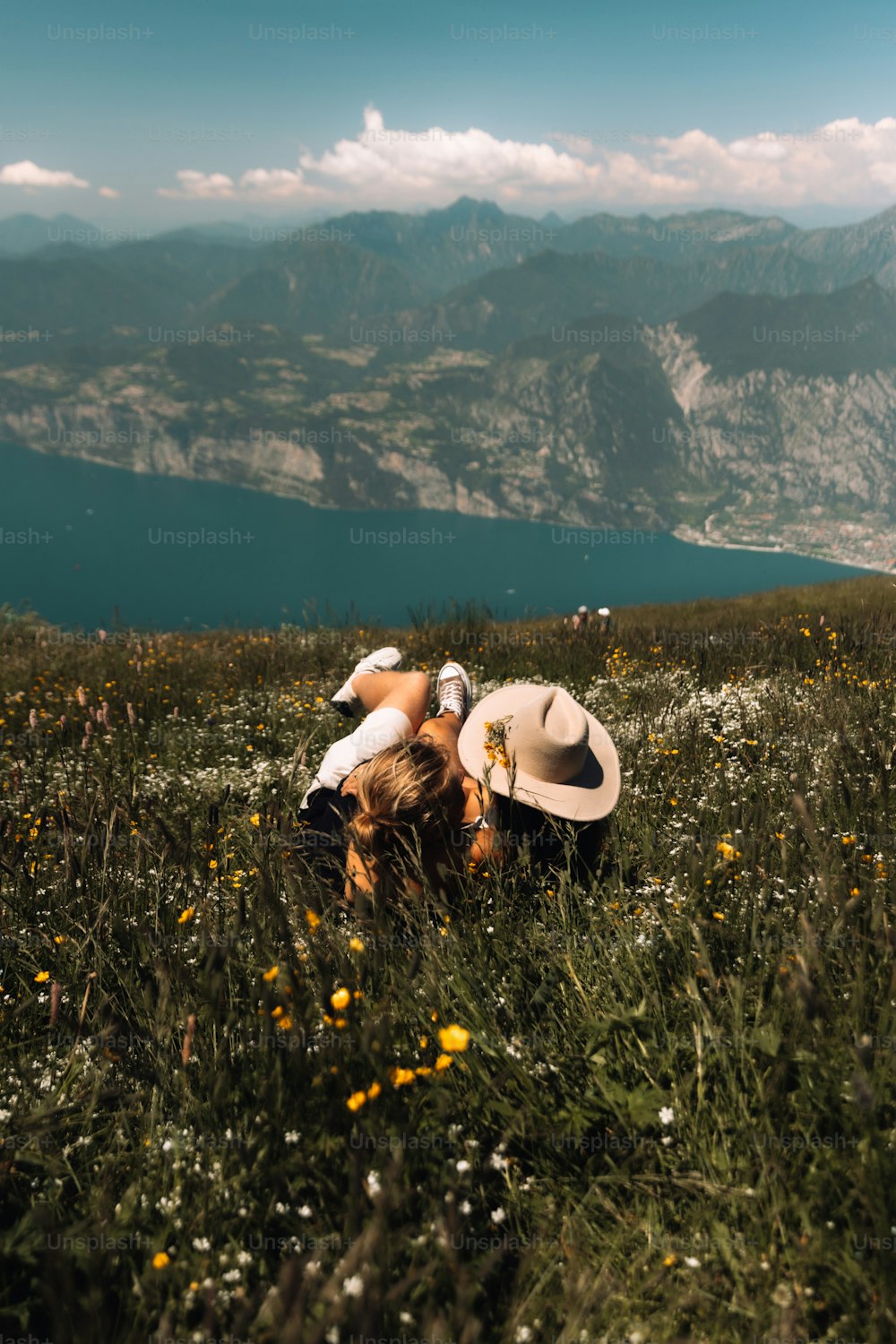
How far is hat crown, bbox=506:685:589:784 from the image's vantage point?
3475 millimetres

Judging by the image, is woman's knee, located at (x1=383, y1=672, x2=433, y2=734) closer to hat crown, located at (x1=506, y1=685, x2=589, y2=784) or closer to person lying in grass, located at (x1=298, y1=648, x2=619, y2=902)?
person lying in grass, located at (x1=298, y1=648, x2=619, y2=902)

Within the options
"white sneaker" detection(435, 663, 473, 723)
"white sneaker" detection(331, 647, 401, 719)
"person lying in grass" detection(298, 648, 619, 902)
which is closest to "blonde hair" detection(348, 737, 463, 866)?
"person lying in grass" detection(298, 648, 619, 902)

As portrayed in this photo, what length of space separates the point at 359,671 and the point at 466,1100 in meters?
4.05

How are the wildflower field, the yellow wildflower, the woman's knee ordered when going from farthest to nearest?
the woman's knee → the yellow wildflower → the wildflower field

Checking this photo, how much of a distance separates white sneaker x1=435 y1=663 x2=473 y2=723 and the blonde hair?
82.7 inches

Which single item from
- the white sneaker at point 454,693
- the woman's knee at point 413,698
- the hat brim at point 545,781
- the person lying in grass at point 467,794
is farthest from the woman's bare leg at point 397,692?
the hat brim at point 545,781

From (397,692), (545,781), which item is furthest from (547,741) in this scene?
(397,692)

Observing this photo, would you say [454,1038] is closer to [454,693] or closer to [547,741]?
[547,741]


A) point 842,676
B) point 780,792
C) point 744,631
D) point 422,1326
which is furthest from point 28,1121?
point 744,631

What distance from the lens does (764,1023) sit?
7.02 ft

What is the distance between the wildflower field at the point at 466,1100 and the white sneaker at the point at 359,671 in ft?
6.95

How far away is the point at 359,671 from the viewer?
5879mm

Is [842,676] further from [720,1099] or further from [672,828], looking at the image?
[720,1099]

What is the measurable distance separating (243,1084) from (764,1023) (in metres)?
1.57
